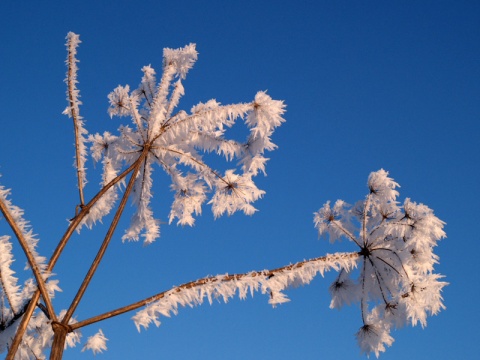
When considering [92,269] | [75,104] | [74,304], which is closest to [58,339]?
[74,304]

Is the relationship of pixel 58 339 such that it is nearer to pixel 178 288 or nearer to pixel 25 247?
pixel 25 247

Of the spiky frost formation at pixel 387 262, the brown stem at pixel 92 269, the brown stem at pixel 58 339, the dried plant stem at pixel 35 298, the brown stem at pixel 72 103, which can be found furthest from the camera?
the spiky frost formation at pixel 387 262

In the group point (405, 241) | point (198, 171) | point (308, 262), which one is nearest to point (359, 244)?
point (405, 241)

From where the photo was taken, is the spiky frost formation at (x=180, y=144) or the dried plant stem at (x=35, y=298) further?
the spiky frost formation at (x=180, y=144)

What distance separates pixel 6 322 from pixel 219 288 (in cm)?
107

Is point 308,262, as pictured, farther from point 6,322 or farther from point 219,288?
point 6,322

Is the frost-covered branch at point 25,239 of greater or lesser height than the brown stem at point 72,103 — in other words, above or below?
below

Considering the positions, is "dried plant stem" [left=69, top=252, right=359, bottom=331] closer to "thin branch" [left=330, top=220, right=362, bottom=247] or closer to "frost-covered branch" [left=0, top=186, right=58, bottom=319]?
→ "frost-covered branch" [left=0, top=186, right=58, bottom=319]

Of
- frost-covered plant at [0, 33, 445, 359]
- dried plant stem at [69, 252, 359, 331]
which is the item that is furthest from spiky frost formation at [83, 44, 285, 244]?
dried plant stem at [69, 252, 359, 331]

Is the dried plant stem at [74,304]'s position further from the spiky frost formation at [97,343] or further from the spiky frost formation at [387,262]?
the spiky frost formation at [387,262]

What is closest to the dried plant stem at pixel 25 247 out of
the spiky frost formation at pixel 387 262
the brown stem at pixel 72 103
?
the brown stem at pixel 72 103

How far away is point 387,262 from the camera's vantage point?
4.16 m

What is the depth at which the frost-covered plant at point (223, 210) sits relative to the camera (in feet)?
9.94

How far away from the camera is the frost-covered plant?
3029mm
